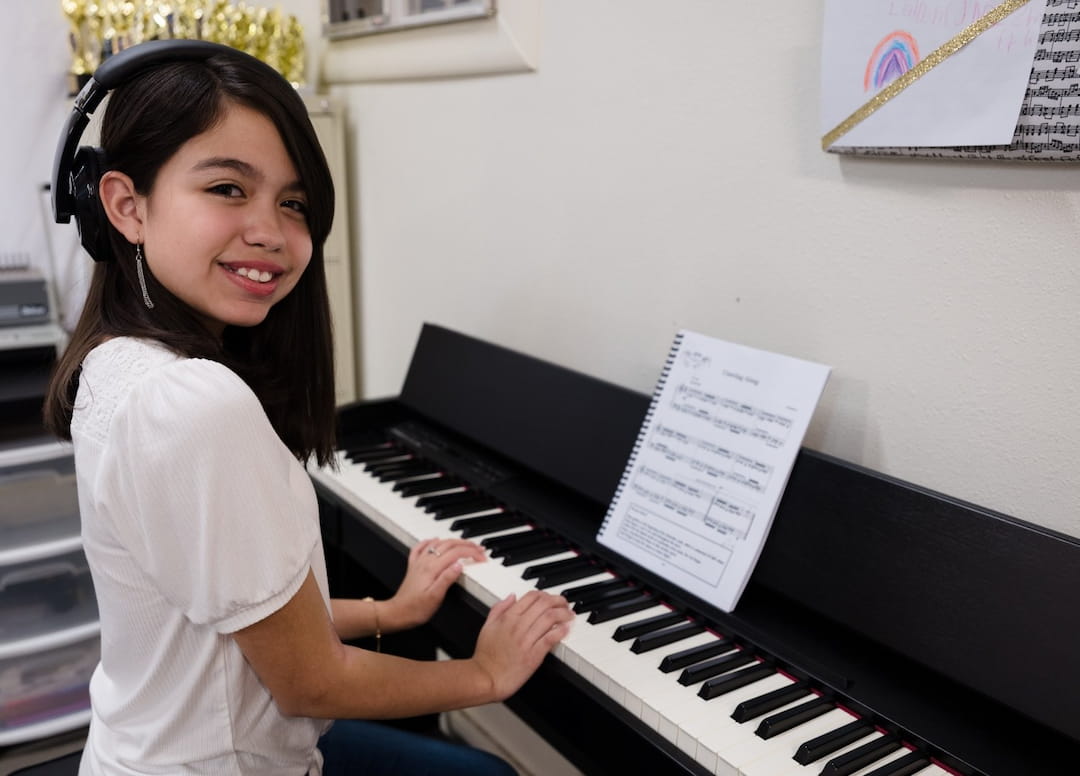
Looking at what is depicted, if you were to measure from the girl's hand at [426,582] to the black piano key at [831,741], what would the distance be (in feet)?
1.76

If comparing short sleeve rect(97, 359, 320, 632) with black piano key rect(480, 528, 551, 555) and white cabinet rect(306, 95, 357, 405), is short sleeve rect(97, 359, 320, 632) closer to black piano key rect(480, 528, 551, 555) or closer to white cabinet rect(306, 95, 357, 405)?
black piano key rect(480, 528, 551, 555)

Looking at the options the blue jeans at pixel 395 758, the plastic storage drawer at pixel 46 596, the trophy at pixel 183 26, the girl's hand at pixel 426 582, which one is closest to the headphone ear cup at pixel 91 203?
the girl's hand at pixel 426 582

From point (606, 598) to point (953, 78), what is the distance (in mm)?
779

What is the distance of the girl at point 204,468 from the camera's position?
2.59 feet

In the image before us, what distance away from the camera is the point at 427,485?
1.49 m

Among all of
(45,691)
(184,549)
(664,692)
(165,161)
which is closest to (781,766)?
(664,692)

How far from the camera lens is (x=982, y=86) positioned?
100 centimetres

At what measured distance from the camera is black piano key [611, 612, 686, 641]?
3.42ft

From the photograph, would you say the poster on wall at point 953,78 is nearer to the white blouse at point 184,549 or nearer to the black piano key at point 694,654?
the black piano key at point 694,654

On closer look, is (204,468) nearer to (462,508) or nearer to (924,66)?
(462,508)

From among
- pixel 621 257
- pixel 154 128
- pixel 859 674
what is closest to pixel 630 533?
pixel 859 674

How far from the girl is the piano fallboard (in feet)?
0.60

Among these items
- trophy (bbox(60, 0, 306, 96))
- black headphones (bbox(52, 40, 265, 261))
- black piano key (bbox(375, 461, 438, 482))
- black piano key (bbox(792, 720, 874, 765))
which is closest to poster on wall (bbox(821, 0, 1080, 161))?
black piano key (bbox(792, 720, 874, 765))

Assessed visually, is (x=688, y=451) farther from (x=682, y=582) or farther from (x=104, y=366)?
(x=104, y=366)
